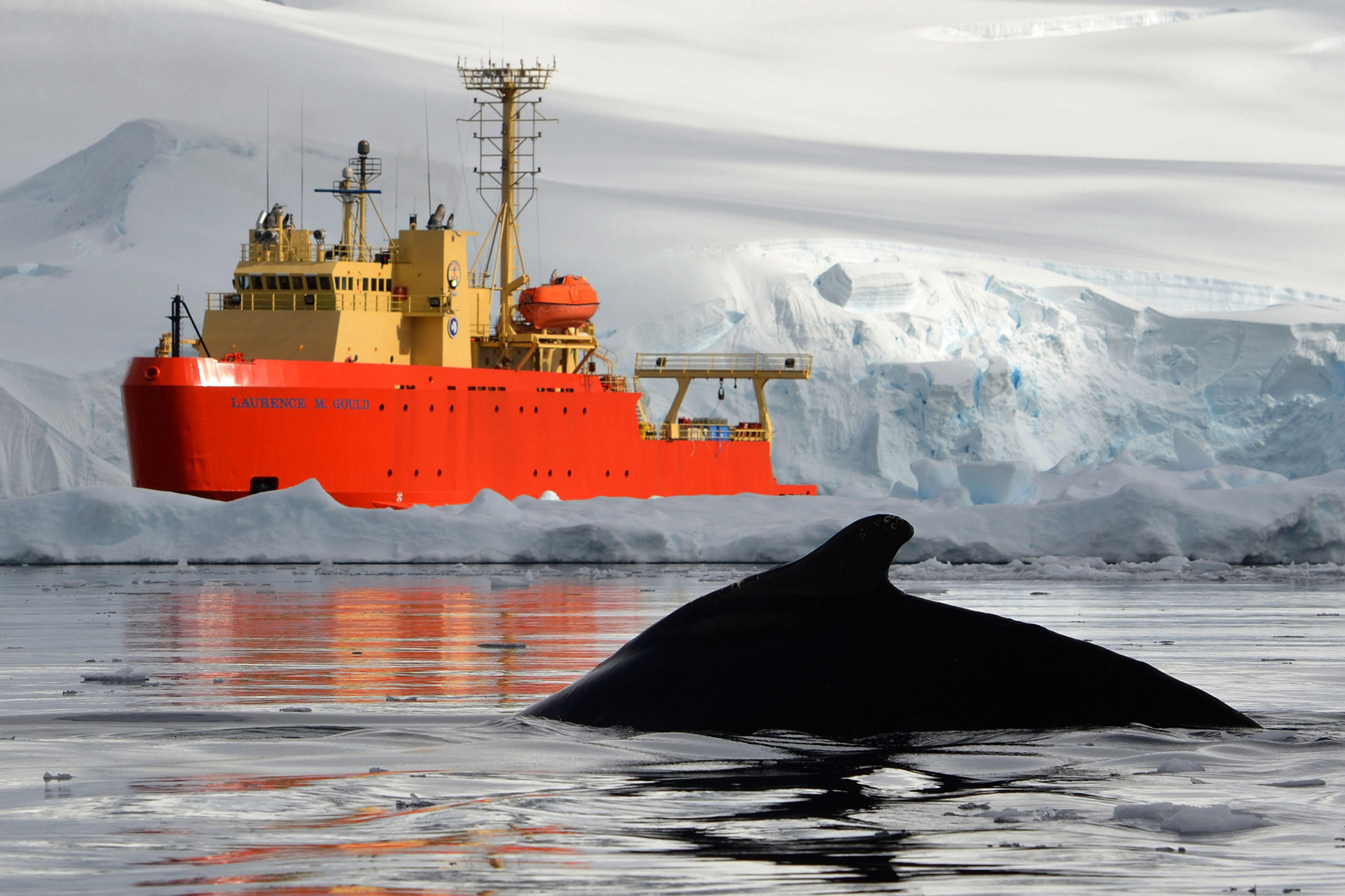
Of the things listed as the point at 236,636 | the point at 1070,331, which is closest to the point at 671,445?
the point at 1070,331

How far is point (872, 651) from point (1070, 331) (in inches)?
2678

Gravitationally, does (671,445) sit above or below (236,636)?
above

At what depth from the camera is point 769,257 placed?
81.3 meters

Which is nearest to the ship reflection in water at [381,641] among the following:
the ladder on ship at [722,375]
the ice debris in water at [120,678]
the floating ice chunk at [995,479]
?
the ice debris in water at [120,678]

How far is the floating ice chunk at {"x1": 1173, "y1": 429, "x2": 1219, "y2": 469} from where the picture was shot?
46.1 m

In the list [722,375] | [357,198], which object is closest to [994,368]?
[722,375]

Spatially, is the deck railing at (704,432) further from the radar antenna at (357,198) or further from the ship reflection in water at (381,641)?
the ship reflection in water at (381,641)

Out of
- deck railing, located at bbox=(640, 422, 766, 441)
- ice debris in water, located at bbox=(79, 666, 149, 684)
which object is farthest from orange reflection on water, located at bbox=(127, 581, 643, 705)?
deck railing, located at bbox=(640, 422, 766, 441)

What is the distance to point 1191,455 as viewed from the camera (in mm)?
46531

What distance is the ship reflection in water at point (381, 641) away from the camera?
8453 millimetres

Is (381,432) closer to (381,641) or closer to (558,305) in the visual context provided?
(558,305)

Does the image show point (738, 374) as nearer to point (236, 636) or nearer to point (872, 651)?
point (236, 636)

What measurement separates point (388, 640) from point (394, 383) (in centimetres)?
2632

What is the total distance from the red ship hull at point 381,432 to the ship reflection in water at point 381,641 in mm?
15843
